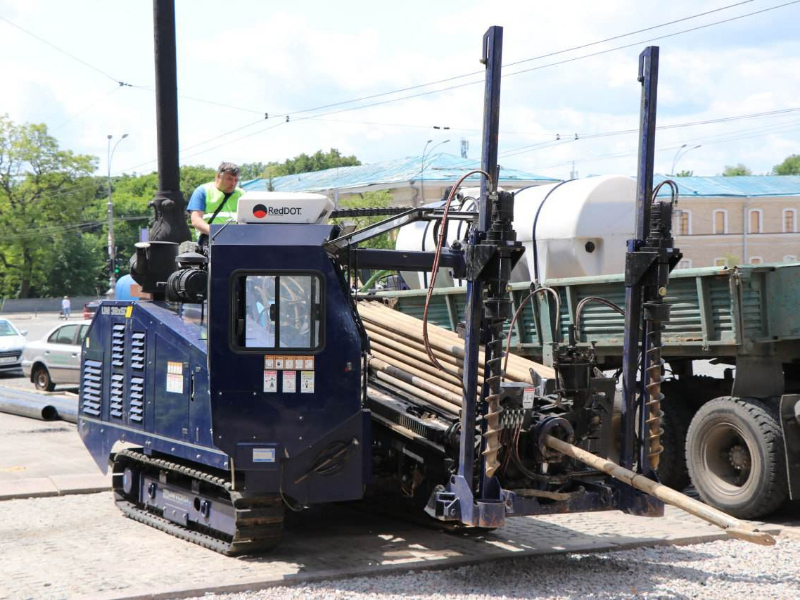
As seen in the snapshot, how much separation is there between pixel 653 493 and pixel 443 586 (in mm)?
1613

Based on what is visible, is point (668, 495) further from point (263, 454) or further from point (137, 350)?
point (137, 350)

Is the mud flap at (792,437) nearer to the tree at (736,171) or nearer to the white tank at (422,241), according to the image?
the white tank at (422,241)

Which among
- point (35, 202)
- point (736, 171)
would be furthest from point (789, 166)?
point (35, 202)

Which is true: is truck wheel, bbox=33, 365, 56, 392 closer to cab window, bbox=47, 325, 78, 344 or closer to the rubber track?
cab window, bbox=47, 325, 78, 344

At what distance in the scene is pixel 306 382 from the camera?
772 cm

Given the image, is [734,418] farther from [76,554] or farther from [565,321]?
[76,554]

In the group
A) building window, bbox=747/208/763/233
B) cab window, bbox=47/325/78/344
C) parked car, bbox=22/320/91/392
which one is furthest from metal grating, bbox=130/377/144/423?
building window, bbox=747/208/763/233

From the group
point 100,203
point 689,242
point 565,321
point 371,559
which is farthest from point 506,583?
point 100,203

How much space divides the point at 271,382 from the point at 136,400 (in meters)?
2.33

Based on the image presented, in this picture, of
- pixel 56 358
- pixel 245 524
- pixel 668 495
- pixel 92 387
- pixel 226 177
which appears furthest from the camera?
pixel 56 358

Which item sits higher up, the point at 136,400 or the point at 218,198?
the point at 218,198

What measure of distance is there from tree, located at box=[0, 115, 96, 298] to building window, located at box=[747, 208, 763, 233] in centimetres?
5092

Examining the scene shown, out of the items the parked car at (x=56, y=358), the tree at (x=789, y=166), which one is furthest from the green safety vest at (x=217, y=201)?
the tree at (x=789, y=166)

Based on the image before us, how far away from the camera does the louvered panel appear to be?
9414 mm
